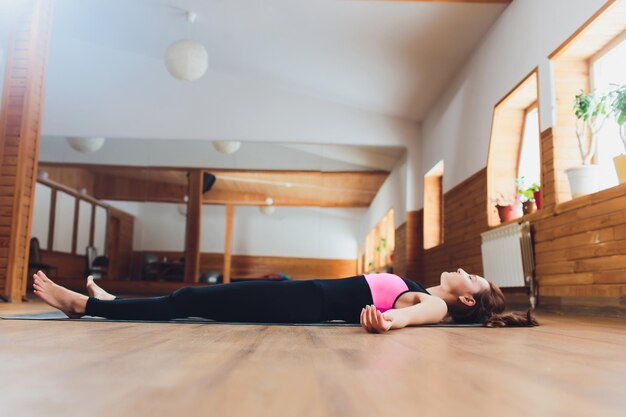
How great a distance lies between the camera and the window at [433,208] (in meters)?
7.62

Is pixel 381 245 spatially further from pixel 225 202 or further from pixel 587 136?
pixel 587 136

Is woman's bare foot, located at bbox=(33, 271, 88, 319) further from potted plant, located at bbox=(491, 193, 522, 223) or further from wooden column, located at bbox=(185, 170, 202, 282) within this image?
Answer: wooden column, located at bbox=(185, 170, 202, 282)

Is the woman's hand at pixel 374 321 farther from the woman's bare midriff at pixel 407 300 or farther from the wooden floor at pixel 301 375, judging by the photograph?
the woman's bare midriff at pixel 407 300

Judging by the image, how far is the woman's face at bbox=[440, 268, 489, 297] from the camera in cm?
247

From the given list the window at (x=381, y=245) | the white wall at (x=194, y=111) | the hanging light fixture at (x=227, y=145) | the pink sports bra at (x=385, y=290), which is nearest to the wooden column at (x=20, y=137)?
the pink sports bra at (x=385, y=290)

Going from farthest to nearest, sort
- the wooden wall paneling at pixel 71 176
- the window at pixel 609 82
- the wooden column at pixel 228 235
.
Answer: the wooden column at pixel 228 235
the wooden wall paneling at pixel 71 176
the window at pixel 609 82

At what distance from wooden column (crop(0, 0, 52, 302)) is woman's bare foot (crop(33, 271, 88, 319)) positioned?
2.29m

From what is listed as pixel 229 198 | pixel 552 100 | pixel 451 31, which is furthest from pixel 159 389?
pixel 229 198

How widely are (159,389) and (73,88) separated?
812cm

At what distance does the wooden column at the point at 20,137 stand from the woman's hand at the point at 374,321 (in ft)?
11.2

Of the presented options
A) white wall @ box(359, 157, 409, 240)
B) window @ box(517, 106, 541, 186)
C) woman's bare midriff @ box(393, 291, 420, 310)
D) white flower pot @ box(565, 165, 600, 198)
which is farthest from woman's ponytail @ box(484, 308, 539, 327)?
white wall @ box(359, 157, 409, 240)

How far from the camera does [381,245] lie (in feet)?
30.6

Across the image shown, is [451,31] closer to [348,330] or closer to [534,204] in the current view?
[534,204]

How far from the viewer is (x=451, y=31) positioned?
5.65 metres
